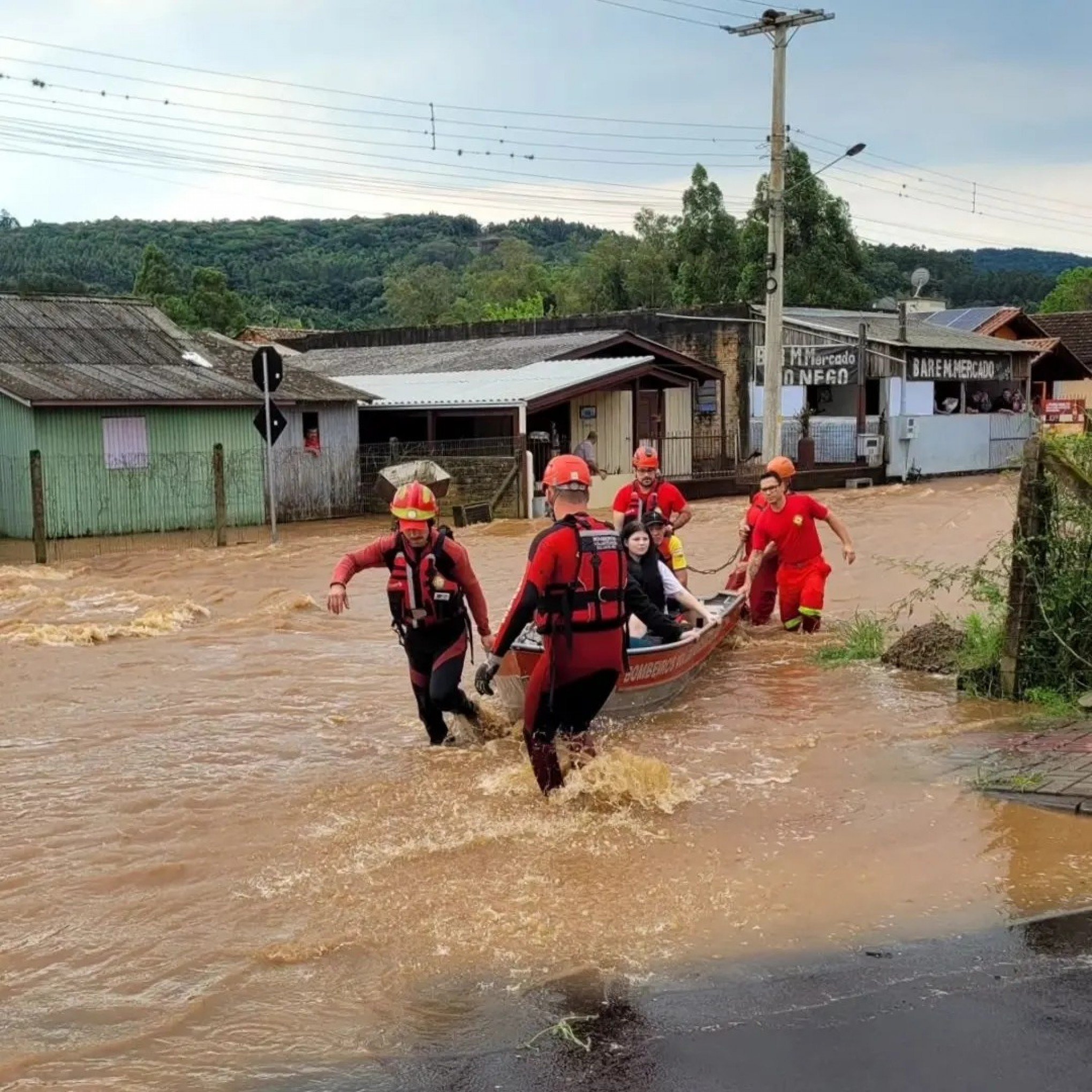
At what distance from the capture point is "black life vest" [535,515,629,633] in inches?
282

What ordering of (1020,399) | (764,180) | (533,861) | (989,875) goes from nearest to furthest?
(989,875), (533,861), (1020,399), (764,180)

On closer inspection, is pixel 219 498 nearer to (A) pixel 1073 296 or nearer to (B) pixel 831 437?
(B) pixel 831 437

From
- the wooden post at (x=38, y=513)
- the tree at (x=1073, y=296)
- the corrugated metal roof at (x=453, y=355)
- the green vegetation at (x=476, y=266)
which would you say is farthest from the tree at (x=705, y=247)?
the wooden post at (x=38, y=513)

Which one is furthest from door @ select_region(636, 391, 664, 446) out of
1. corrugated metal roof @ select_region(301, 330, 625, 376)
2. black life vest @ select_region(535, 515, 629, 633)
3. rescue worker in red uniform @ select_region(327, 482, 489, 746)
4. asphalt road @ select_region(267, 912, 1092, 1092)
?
asphalt road @ select_region(267, 912, 1092, 1092)

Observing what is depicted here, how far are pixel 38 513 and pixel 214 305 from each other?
132 ft

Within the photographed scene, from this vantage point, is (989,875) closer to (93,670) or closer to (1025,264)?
(93,670)

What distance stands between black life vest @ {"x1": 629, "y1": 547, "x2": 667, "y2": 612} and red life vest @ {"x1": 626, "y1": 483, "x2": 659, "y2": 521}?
1591 mm

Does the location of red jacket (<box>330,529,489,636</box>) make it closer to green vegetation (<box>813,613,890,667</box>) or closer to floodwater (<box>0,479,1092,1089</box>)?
floodwater (<box>0,479,1092,1089</box>)

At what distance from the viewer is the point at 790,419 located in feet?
117

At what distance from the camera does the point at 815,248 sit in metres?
53.3

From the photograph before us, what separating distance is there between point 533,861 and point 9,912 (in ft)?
8.40

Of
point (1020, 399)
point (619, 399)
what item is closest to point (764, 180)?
point (1020, 399)

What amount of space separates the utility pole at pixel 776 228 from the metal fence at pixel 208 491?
5389 mm

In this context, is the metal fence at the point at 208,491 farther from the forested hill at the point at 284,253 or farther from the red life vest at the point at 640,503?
the forested hill at the point at 284,253
